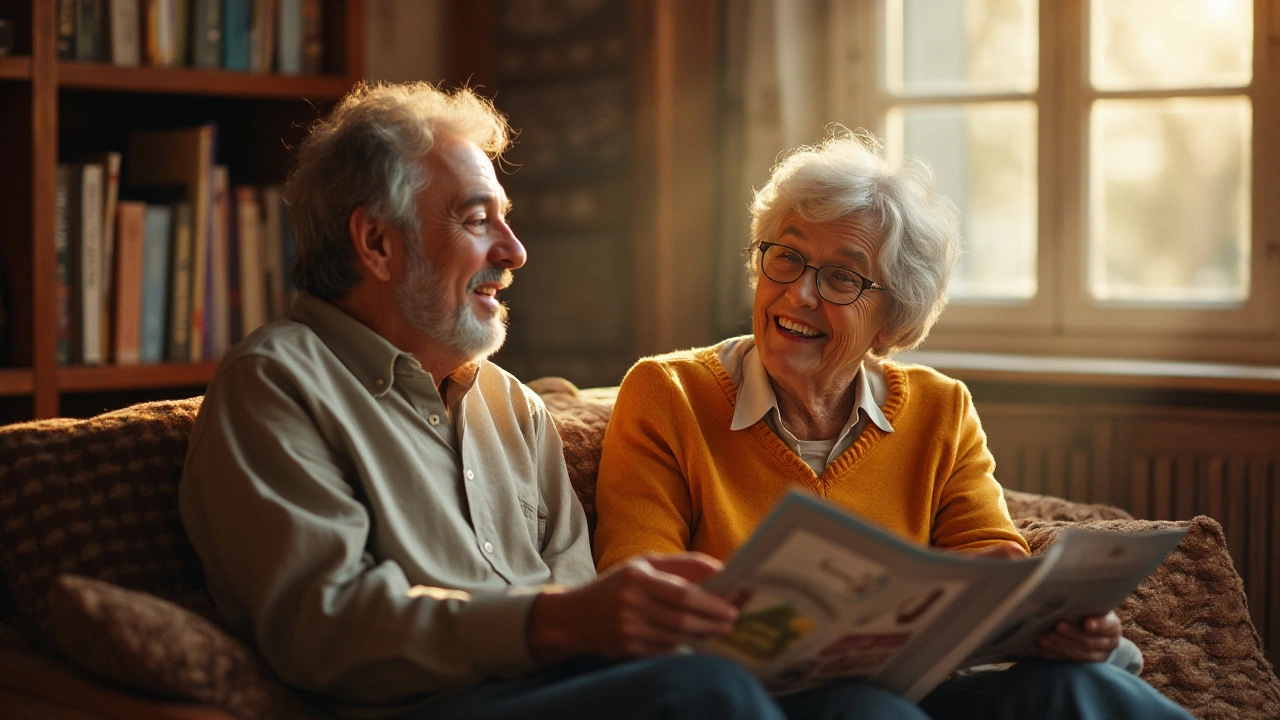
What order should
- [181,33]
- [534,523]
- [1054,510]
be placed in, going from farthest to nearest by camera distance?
[181,33] < [1054,510] < [534,523]

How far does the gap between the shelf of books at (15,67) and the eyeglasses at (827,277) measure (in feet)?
4.52

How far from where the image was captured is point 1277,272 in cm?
275

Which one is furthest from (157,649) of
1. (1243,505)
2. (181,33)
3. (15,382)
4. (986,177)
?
(986,177)

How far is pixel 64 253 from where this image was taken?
2.24 metres

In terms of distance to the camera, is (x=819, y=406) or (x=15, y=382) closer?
(x=819, y=406)

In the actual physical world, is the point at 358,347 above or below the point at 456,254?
below

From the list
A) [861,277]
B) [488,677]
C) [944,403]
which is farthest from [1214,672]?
[488,677]

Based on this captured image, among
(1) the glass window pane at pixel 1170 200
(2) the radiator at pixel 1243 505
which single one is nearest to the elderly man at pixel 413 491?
(2) the radiator at pixel 1243 505

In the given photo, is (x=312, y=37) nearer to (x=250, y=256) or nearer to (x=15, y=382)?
(x=250, y=256)

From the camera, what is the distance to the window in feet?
9.12

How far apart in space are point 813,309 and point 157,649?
1015mm

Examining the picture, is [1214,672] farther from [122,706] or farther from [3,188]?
[3,188]

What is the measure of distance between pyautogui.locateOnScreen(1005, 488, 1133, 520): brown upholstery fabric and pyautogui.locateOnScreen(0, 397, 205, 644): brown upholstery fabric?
52.4 inches

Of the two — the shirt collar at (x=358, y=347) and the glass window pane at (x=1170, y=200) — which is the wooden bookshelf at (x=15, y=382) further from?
the glass window pane at (x=1170, y=200)
